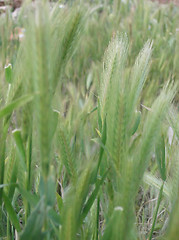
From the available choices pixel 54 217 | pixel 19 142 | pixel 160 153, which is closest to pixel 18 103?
pixel 19 142

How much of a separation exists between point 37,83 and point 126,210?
0.17 meters

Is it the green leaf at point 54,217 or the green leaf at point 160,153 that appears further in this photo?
the green leaf at point 160,153

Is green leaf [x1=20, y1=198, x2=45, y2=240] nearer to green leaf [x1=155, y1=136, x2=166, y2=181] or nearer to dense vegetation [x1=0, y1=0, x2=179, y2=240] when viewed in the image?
dense vegetation [x1=0, y1=0, x2=179, y2=240]

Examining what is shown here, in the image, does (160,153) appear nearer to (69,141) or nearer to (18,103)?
(69,141)

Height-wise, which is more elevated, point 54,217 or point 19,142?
point 19,142

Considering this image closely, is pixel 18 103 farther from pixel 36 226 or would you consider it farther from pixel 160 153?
pixel 160 153


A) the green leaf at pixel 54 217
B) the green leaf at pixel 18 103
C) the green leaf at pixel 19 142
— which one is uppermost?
the green leaf at pixel 18 103

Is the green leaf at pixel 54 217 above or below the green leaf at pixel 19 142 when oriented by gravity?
below

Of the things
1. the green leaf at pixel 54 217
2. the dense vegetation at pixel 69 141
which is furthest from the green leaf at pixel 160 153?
the green leaf at pixel 54 217

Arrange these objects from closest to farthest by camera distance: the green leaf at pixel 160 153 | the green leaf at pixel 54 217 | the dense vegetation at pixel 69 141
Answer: the dense vegetation at pixel 69 141 < the green leaf at pixel 54 217 < the green leaf at pixel 160 153

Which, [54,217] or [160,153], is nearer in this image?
[54,217]

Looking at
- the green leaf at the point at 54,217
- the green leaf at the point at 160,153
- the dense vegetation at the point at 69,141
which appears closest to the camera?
the dense vegetation at the point at 69,141

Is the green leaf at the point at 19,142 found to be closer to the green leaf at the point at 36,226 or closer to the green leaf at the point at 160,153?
the green leaf at the point at 36,226

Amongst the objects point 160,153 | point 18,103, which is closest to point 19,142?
point 18,103
